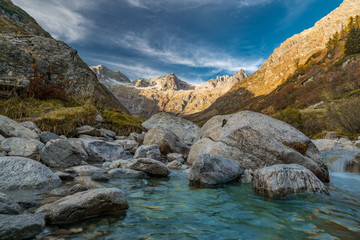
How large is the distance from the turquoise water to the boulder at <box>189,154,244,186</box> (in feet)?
1.82

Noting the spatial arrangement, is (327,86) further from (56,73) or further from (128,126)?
(56,73)

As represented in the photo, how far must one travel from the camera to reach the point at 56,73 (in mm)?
17156

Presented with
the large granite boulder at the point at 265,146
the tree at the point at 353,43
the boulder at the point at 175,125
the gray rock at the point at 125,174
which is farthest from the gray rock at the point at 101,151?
the tree at the point at 353,43

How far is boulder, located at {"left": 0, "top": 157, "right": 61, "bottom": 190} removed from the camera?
4.34 m

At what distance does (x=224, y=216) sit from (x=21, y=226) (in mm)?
3114

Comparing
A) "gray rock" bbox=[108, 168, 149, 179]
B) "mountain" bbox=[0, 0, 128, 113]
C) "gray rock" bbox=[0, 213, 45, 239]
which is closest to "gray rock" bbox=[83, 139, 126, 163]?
"gray rock" bbox=[108, 168, 149, 179]

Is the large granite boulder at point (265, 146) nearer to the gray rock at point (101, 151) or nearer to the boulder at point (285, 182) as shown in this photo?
the boulder at point (285, 182)

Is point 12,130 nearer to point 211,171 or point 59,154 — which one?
point 59,154

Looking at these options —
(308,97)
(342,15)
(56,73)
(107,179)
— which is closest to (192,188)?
(107,179)

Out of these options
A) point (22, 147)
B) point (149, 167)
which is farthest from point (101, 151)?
point (149, 167)

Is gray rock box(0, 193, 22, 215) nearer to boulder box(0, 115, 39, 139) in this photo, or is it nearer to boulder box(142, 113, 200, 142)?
boulder box(0, 115, 39, 139)

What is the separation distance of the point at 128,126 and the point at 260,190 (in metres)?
14.6

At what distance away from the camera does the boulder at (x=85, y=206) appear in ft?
9.93

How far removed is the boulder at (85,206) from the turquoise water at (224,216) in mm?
172
